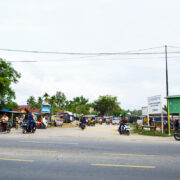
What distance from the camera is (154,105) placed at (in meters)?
19.1

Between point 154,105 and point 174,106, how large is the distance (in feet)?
8.82

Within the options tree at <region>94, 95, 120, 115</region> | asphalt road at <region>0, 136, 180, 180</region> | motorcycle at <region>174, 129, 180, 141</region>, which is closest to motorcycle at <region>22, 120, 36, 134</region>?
asphalt road at <region>0, 136, 180, 180</region>

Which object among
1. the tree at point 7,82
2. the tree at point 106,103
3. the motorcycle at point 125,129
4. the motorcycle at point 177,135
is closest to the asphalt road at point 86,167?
the motorcycle at point 177,135

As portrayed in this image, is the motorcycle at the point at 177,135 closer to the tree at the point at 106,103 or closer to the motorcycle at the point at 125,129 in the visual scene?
the motorcycle at the point at 125,129

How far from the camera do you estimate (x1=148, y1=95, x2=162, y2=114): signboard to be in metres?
18.2

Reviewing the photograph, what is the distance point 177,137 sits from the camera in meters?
13.6

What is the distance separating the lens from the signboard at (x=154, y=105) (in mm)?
18188

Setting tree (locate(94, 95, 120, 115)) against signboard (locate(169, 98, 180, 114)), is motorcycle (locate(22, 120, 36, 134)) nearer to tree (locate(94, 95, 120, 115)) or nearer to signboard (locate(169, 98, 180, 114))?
signboard (locate(169, 98, 180, 114))

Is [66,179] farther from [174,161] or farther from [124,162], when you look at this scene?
[174,161]

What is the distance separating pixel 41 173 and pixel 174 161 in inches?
161

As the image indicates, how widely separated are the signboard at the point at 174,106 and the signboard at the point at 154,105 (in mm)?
1378

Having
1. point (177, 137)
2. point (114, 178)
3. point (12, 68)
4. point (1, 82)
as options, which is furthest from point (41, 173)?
point (12, 68)

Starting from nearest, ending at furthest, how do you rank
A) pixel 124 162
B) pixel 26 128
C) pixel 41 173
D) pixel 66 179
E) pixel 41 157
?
pixel 66 179, pixel 41 173, pixel 124 162, pixel 41 157, pixel 26 128

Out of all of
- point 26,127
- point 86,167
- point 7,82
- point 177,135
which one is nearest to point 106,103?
point 7,82
